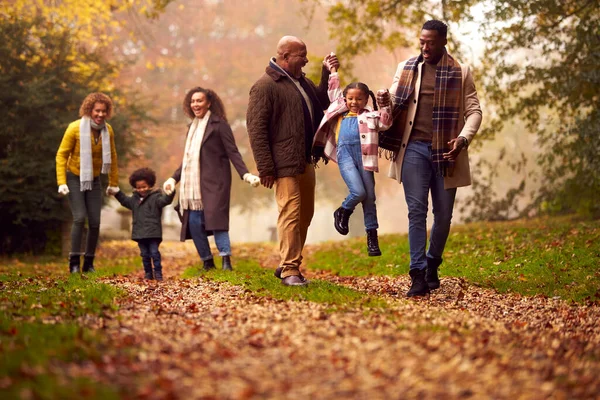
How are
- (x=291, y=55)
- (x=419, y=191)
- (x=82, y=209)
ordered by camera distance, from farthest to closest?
(x=82, y=209)
(x=291, y=55)
(x=419, y=191)

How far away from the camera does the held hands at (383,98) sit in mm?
7312

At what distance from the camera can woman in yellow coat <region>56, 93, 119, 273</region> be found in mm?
10359

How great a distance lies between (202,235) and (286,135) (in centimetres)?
298

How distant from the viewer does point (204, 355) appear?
14.3 feet

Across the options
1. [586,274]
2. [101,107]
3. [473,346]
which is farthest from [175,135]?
[473,346]

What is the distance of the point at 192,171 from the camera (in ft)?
33.4

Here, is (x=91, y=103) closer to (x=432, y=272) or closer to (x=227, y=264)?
(x=227, y=264)

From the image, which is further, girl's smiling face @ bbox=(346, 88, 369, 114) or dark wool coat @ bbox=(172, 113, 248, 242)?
dark wool coat @ bbox=(172, 113, 248, 242)

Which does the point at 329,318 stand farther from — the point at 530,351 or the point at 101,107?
the point at 101,107

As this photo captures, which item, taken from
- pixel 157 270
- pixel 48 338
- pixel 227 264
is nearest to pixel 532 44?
pixel 227 264

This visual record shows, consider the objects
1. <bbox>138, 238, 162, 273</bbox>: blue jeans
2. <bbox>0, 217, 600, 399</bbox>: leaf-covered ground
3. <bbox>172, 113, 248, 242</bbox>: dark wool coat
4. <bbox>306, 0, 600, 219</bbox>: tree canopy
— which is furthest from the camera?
<bbox>306, 0, 600, 219</bbox>: tree canopy

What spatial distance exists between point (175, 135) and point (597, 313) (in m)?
24.9

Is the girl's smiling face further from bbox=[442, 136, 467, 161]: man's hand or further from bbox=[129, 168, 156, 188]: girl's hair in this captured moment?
bbox=[129, 168, 156, 188]: girl's hair

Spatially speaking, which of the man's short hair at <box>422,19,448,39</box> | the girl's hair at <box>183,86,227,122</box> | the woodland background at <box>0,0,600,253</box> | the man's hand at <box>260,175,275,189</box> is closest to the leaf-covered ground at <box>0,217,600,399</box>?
the man's hand at <box>260,175,275,189</box>
